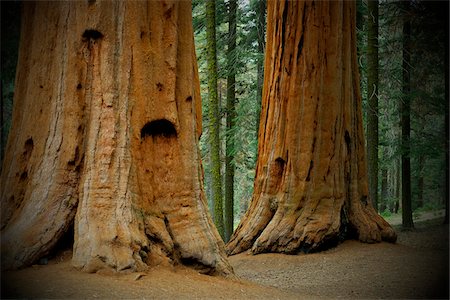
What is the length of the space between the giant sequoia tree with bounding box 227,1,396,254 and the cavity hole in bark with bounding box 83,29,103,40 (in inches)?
231

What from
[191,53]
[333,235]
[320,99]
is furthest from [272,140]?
[191,53]

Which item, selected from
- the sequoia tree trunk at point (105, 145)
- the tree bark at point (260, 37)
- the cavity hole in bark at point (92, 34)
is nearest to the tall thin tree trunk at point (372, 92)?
the tree bark at point (260, 37)

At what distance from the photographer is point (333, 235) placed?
938 cm

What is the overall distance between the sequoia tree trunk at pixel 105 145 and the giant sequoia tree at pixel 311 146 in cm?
427

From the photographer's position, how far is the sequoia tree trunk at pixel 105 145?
15.9 ft

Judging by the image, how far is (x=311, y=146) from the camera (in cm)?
997

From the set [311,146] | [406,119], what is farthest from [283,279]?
[406,119]

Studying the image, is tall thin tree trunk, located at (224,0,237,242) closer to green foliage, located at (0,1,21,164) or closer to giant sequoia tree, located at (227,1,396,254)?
giant sequoia tree, located at (227,1,396,254)

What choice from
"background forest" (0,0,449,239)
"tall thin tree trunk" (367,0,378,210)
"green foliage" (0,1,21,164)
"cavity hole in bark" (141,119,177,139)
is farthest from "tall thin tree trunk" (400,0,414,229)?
"green foliage" (0,1,21,164)

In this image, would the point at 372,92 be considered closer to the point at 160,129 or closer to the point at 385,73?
the point at 385,73

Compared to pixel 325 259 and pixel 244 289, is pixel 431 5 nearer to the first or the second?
pixel 325 259

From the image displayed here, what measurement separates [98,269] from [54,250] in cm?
71

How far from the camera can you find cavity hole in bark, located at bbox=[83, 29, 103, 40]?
17.6 ft

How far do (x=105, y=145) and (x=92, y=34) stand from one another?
1.48 meters
